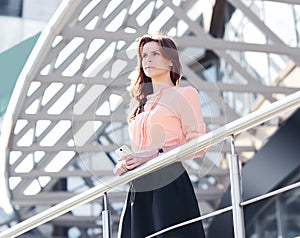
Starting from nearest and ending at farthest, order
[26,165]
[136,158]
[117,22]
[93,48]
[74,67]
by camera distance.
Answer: [136,158] < [74,67] < [93,48] < [117,22] < [26,165]

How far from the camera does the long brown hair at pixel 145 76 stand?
8.98 ft

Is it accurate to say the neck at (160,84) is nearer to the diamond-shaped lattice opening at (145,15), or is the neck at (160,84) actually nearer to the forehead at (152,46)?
the forehead at (152,46)

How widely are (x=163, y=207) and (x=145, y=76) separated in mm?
395

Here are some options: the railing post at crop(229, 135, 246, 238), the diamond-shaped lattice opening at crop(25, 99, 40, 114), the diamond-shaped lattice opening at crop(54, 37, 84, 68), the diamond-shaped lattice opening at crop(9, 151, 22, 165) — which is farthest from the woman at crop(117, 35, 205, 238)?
the diamond-shaped lattice opening at crop(9, 151, 22, 165)

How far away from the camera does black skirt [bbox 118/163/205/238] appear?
2656 millimetres

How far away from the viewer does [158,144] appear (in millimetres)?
2758

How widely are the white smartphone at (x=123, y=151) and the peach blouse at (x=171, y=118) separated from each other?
3 cm

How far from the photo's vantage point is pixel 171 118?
2.66m

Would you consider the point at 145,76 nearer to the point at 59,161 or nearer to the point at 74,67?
the point at 74,67

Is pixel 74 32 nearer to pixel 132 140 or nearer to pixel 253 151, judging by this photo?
pixel 253 151

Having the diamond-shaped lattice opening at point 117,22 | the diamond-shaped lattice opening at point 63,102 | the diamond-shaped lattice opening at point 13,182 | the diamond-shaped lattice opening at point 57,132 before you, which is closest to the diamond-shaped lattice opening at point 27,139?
the diamond-shaped lattice opening at point 63,102

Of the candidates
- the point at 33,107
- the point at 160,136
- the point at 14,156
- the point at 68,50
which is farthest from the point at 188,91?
the point at 14,156

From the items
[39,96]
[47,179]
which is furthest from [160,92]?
[47,179]

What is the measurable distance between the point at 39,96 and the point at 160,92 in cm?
531
